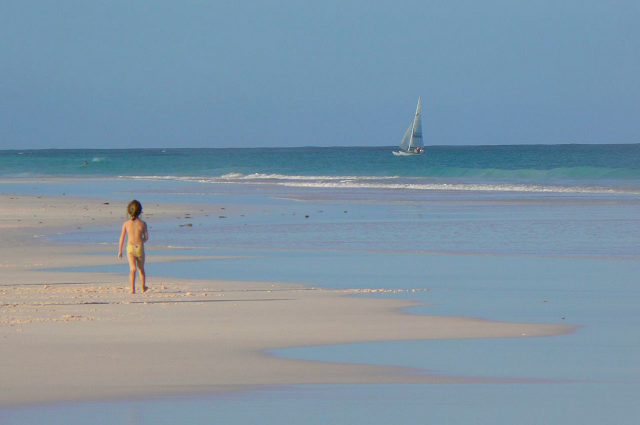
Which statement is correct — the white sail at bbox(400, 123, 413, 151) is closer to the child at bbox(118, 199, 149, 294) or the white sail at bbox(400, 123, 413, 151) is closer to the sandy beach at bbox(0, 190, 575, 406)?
the sandy beach at bbox(0, 190, 575, 406)

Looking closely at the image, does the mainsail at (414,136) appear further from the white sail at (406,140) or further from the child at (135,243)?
the child at (135,243)

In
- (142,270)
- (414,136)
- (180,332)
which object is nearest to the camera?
(180,332)

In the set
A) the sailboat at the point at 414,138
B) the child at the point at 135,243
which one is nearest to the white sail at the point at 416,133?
the sailboat at the point at 414,138

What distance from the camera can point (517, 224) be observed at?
21.5 m

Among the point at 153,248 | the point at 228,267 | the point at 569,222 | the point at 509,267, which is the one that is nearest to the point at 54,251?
the point at 153,248

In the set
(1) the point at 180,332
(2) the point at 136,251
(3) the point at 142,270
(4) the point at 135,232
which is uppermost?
(4) the point at 135,232

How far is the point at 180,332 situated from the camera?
8.59 m

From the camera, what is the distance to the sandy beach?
685 centimetres

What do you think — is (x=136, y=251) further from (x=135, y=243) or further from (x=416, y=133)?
(x=416, y=133)

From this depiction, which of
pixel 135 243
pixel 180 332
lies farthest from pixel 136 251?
pixel 180 332

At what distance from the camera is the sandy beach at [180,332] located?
6848mm

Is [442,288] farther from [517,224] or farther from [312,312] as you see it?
[517,224]

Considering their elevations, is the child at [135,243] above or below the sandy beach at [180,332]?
above

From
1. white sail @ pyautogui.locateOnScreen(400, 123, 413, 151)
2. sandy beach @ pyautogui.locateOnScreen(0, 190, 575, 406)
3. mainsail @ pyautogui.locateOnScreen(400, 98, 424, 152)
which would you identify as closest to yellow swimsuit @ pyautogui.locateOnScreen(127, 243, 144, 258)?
sandy beach @ pyautogui.locateOnScreen(0, 190, 575, 406)
